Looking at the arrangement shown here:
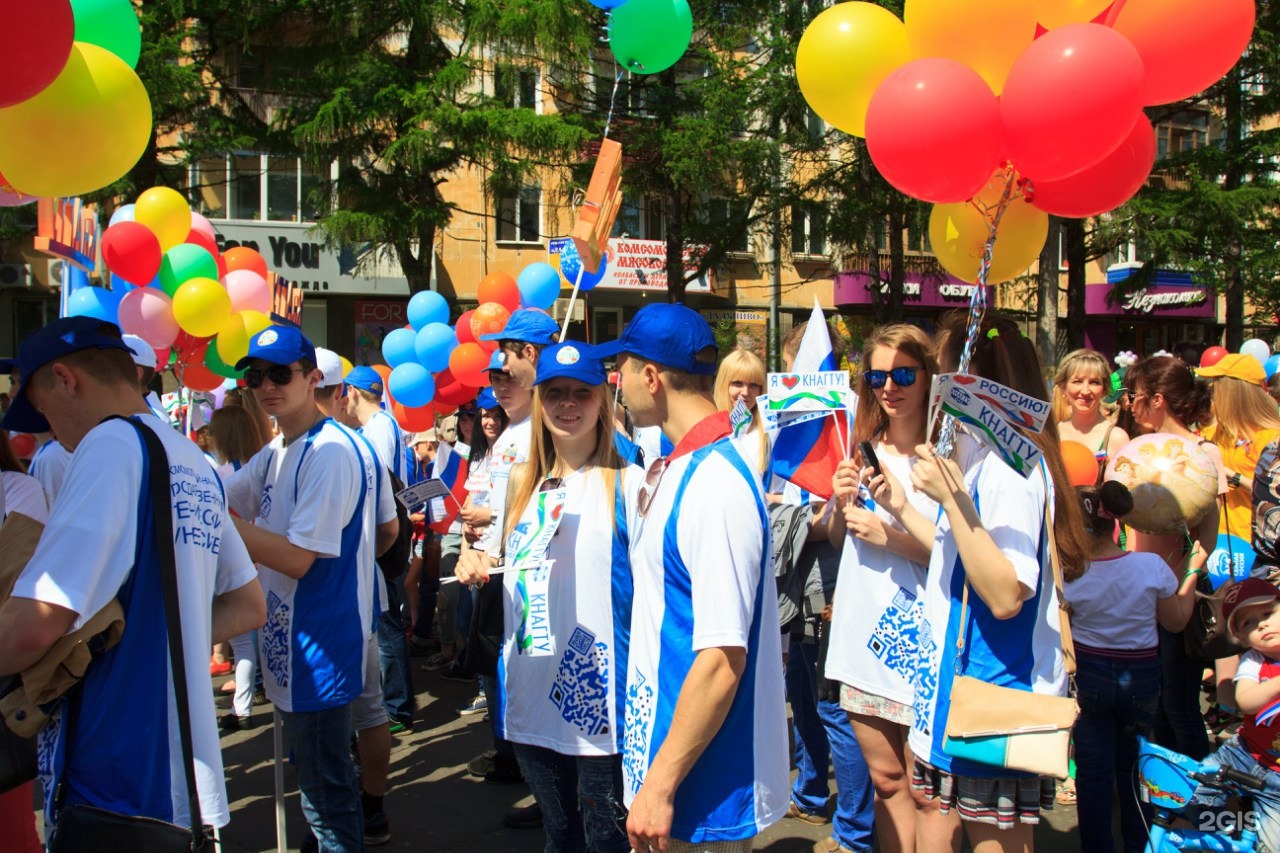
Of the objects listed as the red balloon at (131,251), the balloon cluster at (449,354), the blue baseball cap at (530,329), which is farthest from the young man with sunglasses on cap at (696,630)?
the red balloon at (131,251)

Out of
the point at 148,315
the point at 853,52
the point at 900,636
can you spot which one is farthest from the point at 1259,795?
the point at 148,315

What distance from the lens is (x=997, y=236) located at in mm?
3488

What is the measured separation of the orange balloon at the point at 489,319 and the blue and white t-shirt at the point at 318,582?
8.79 ft

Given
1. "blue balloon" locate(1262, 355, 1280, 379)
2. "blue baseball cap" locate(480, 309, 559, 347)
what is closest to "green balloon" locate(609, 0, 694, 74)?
"blue baseball cap" locate(480, 309, 559, 347)

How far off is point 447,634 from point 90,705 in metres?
5.36

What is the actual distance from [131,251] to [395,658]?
9.18 feet

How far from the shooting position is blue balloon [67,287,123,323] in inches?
233

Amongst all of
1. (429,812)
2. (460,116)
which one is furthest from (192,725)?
(460,116)

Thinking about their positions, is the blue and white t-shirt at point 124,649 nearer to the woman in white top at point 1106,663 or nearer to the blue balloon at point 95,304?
the woman in white top at point 1106,663

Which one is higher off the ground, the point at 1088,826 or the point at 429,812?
the point at 1088,826

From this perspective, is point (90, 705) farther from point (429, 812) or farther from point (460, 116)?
point (460, 116)

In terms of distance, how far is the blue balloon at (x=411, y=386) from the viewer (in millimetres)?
6969

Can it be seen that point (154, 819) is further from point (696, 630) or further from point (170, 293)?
point (170, 293)

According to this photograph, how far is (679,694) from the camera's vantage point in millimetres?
2275
